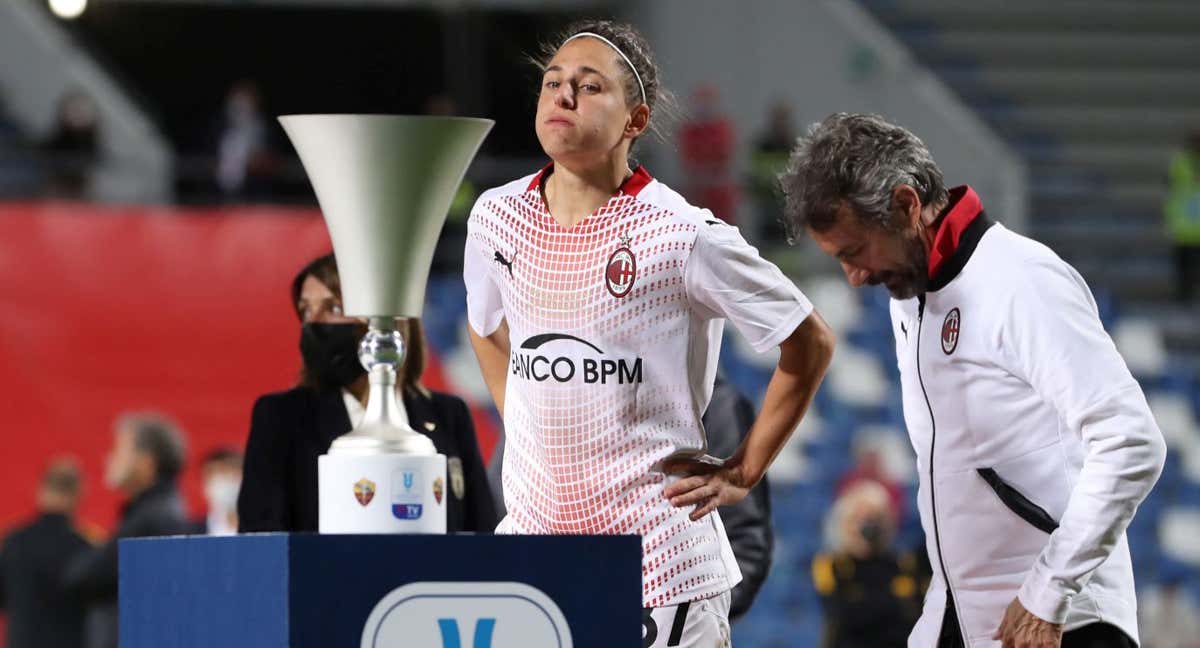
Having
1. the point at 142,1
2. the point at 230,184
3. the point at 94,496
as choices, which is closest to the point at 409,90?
the point at 142,1

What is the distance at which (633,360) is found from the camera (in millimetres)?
3143

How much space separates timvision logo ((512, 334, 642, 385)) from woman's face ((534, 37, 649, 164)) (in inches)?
11.1

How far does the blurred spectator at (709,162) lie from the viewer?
526 inches

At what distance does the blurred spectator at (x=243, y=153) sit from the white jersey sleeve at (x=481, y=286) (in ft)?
31.6

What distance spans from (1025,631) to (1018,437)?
32 centimetres

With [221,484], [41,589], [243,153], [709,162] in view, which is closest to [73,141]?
[243,153]

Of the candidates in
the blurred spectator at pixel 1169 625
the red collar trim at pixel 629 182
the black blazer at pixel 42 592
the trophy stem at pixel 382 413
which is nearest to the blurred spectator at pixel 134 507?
the black blazer at pixel 42 592

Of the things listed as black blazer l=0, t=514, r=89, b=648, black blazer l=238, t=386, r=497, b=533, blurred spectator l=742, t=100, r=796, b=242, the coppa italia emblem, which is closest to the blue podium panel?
the coppa italia emblem

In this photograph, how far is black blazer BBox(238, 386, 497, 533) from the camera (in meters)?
3.77

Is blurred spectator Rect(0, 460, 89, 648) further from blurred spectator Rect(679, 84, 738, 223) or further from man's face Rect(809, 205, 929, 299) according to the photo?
blurred spectator Rect(679, 84, 738, 223)

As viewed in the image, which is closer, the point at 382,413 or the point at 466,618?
the point at 466,618

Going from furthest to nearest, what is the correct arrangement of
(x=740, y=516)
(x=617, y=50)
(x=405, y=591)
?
(x=740, y=516)
(x=617, y=50)
(x=405, y=591)

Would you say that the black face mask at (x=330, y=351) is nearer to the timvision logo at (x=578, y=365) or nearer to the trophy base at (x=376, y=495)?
the timvision logo at (x=578, y=365)

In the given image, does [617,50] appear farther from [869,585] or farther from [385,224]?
[869,585]
